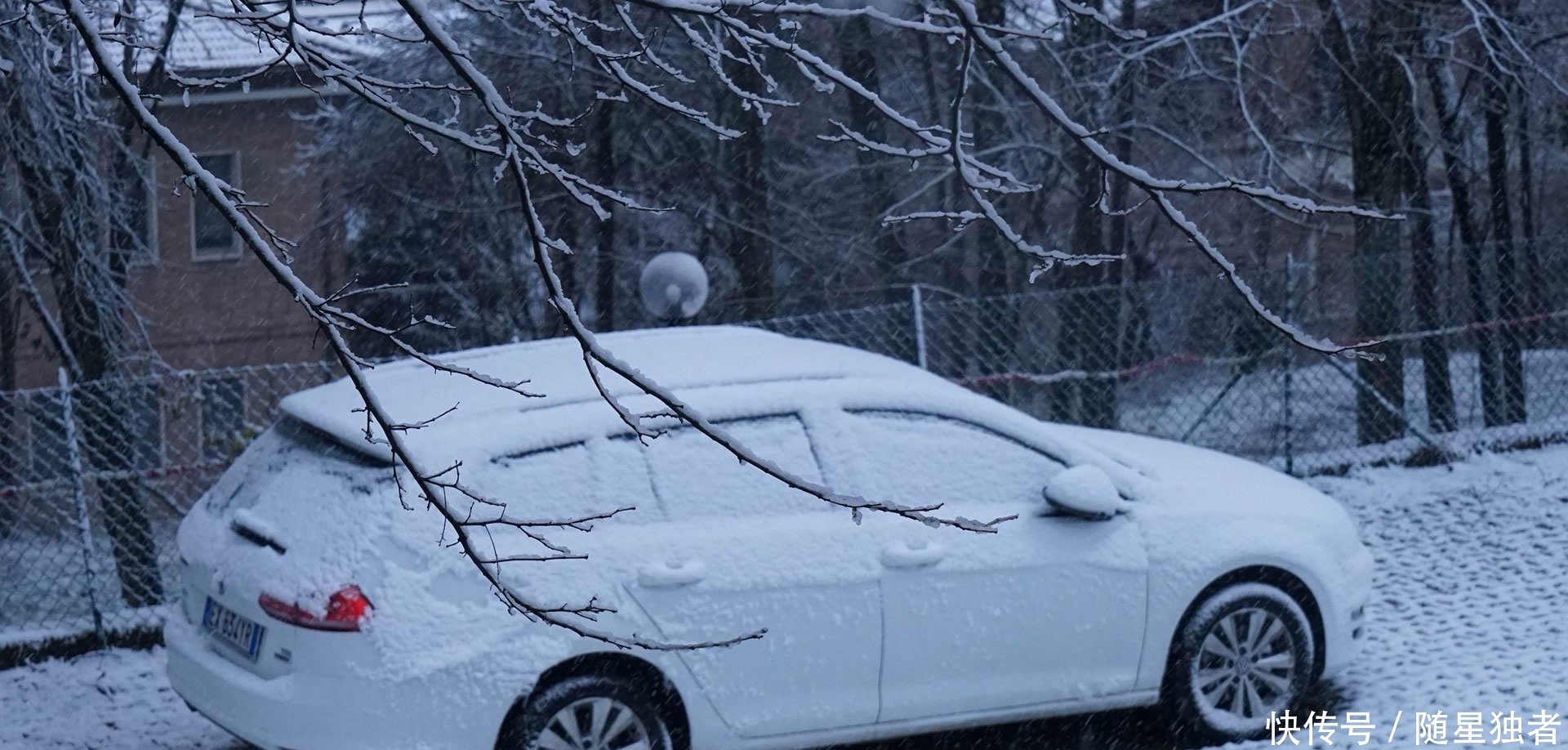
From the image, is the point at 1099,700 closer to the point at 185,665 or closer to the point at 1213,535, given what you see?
the point at 1213,535

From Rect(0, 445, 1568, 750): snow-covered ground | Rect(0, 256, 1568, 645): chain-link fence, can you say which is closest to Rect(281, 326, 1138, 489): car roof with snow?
Rect(0, 445, 1568, 750): snow-covered ground

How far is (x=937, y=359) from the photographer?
29.3 feet

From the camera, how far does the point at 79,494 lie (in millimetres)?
7207

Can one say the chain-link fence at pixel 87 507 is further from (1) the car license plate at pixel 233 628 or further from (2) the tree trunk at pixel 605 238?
(2) the tree trunk at pixel 605 238

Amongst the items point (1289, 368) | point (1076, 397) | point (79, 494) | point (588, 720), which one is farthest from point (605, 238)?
point (588, 720)

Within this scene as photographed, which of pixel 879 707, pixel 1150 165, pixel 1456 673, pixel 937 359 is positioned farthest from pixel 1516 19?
pixel 879 707

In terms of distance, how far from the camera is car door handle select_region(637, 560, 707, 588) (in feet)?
15.7

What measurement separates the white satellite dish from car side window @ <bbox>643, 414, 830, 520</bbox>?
10.8 feet

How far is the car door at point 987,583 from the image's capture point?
503 cm

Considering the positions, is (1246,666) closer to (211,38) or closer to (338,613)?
(338,613)

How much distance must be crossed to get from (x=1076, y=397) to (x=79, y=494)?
5.47m

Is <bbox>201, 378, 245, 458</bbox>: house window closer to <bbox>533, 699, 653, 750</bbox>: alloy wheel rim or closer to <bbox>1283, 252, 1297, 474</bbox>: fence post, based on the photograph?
<bbox>533, 699, 653, 750</bbox>: alloy wheel rim

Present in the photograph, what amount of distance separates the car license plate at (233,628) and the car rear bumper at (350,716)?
99 millimetres
